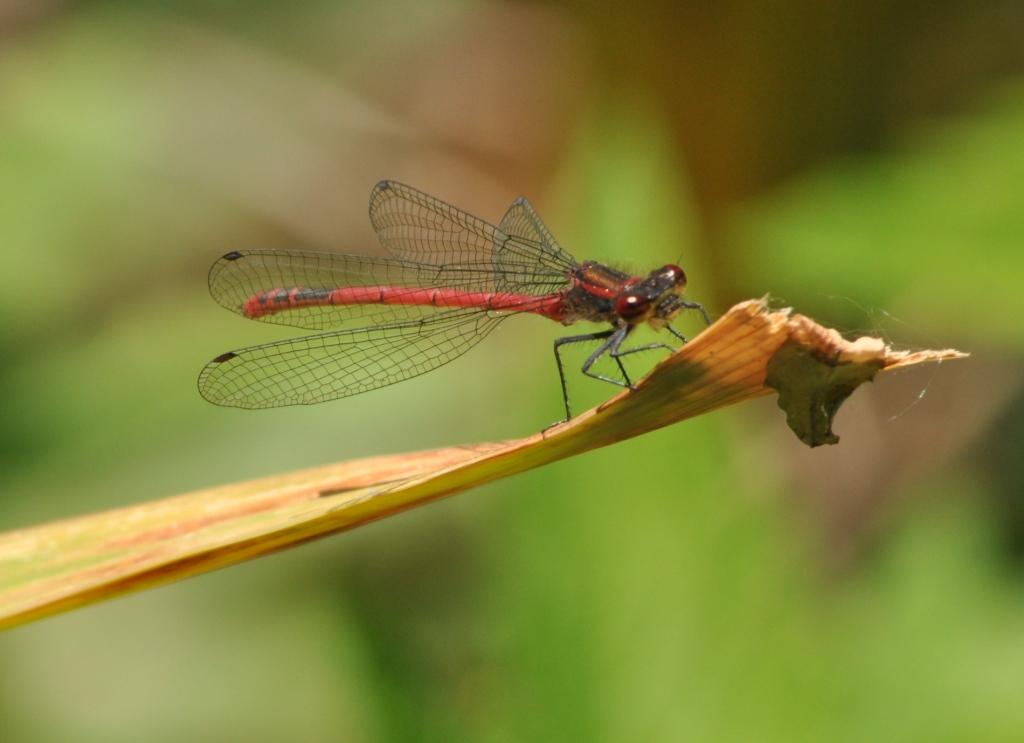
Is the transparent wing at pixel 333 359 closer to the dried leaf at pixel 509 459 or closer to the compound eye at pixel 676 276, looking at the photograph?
the compound eye at pixel 676 276

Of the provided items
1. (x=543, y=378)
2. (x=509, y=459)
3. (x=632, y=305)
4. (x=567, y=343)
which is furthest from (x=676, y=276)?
(x=509, y=459)

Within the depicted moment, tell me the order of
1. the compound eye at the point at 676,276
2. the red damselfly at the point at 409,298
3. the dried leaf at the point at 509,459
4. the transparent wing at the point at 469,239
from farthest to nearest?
the transparent wing at the point at 469,239, the red damselfly at the point at 409,298, the compound eye at the point at 676,276, the dried leaf at the point at 509,459

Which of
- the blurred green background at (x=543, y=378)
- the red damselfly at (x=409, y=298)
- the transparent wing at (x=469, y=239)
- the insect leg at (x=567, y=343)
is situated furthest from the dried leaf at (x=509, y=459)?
the transparent wing at (x=469, y=239)

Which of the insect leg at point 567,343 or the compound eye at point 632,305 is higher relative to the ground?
the compound eye at point 632,305

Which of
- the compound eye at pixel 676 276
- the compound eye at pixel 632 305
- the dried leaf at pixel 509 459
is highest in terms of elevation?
the compound eye at pixel 676 276

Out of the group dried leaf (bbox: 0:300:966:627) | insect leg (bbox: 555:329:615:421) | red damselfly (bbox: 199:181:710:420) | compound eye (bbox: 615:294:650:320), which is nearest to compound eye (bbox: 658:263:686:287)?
red damselfly (bbox: 199:181:710:420)

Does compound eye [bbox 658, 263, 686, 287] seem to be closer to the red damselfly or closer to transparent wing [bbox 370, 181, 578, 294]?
the red damselfly

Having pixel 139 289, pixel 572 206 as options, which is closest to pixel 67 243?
pixel 139 289
